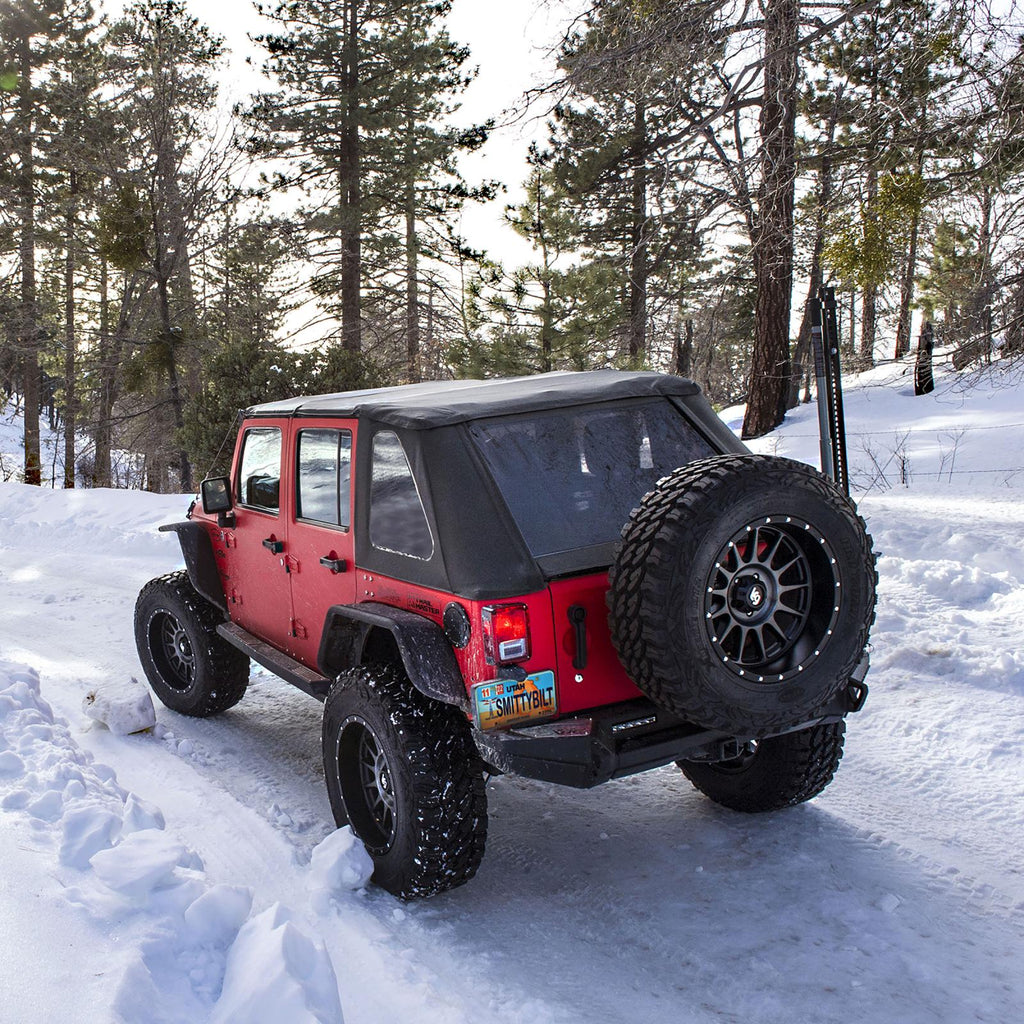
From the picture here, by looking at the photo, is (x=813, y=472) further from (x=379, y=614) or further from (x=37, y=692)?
(x=37, y=692)

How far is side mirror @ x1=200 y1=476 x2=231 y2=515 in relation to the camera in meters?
5.05

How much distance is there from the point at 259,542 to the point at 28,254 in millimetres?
23525

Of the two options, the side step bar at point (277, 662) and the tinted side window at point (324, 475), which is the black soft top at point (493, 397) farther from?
the side step bar at point (277, 662)

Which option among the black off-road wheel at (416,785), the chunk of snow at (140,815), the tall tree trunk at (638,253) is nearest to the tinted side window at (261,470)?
the black off-road wheel at (416,785)

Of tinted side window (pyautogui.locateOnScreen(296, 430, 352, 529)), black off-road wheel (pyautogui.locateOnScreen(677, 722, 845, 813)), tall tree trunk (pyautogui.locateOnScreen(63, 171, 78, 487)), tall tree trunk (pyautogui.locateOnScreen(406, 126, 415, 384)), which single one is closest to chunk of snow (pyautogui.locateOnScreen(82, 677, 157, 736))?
tinted side window (pyautogui.locateOnScreen(296, 430, 352, 529))

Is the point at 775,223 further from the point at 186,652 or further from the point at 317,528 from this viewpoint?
the point at 186,652

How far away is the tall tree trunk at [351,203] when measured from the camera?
19.0m

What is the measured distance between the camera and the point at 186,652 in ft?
18.5

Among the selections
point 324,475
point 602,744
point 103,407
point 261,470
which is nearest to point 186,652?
point 261,470

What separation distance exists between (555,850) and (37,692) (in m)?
3.06

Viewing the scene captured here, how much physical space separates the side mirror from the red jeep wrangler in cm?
93

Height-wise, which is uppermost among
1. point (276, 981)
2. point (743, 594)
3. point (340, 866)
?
point (743, 594)

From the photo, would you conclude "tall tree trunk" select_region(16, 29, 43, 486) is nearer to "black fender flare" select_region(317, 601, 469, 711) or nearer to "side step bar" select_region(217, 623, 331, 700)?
"side step bar" select_region(217, 623, 331, 700)

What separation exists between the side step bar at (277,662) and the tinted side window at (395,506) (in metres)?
0.83
